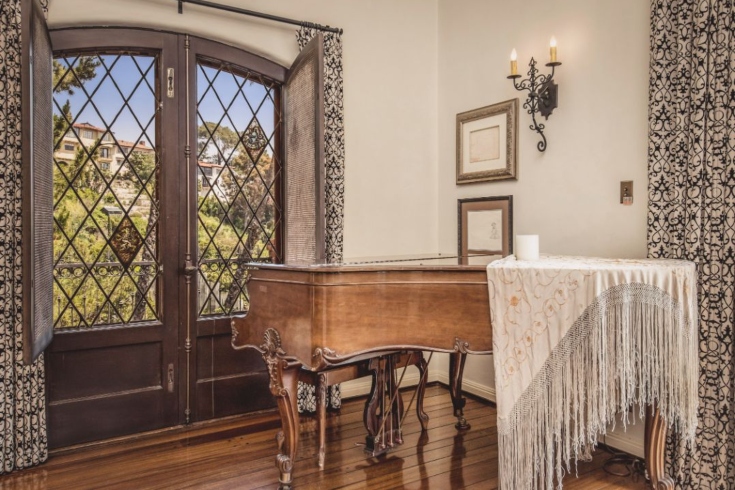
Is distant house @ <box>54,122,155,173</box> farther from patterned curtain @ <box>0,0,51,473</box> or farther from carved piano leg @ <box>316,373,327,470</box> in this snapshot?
carved piano leg @ <box>316,373,327,470</box>

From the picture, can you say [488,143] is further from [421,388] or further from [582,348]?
[582,348]

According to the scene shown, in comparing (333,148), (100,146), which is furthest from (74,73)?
(333,148)

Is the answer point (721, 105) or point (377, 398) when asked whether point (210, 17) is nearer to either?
point (377, 398)

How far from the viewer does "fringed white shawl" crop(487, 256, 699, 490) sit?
1756 millimetres

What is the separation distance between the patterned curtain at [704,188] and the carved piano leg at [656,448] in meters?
0.37

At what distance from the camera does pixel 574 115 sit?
9.36 ft

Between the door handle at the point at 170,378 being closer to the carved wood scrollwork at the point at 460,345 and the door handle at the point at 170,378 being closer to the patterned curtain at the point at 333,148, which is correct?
the patterned curtain at the point at 333,148

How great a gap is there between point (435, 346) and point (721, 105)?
1.54 meters

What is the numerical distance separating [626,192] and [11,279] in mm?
2994

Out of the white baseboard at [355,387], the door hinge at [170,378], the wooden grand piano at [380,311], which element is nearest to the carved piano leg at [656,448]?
the wooden grand piano at [380,311]

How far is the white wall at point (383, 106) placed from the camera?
333 centimetres

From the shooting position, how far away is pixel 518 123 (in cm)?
319

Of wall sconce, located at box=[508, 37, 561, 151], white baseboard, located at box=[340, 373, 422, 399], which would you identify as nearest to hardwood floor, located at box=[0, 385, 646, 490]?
white baseboard, located at box=[340, 373, 422, 399]

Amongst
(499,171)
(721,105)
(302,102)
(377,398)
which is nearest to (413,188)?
(499,171)
